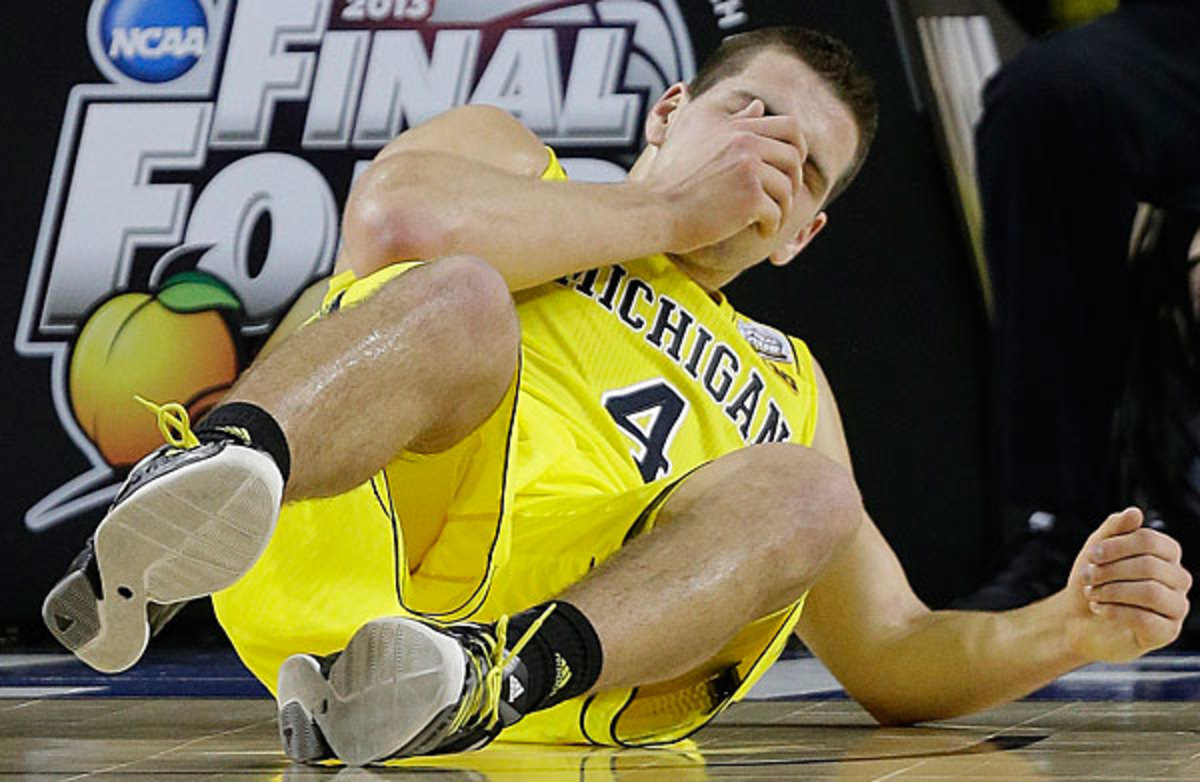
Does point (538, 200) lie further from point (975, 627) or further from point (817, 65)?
point (975, 627)

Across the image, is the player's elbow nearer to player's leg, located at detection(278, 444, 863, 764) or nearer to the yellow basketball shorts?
the yellow basketball shorts

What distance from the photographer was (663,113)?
8.17 ft

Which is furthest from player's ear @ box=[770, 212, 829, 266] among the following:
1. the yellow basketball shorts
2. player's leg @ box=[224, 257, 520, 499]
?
player's leg @ box=[224, 257, 520, 499]

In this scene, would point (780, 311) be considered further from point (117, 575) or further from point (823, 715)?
point (117, 575)

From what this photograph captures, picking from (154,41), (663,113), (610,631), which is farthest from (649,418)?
Answer: (154,41)

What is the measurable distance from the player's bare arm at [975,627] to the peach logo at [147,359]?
1.62 metres

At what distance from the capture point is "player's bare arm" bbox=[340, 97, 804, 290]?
207cm

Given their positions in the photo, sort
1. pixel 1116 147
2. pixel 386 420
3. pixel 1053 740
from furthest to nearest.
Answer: pixel 1116 147 < pixel 1053 740 < pixel 386 420

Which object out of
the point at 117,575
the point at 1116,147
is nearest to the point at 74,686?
the point at 117,575

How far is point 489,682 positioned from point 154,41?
2479 mm

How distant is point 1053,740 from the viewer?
221 centimetres

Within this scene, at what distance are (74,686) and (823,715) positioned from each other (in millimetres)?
1126

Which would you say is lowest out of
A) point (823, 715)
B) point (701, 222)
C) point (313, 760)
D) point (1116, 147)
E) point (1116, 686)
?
point (1116, 686)

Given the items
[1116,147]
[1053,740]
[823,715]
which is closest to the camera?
[1053,740]
